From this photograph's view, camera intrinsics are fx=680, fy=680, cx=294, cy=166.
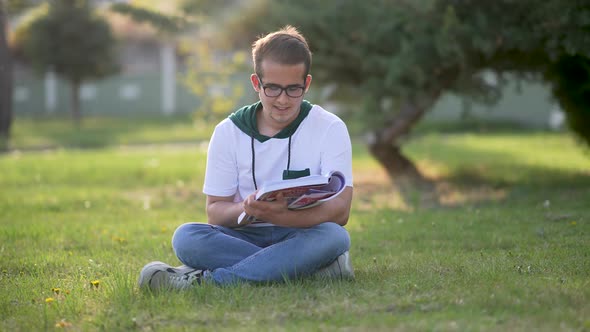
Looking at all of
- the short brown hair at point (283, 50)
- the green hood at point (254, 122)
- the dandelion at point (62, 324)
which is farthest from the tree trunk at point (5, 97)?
the dandelion at point (62, 324)

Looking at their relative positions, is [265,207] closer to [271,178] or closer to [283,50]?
[271,178]

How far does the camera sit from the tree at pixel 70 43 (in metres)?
24.5

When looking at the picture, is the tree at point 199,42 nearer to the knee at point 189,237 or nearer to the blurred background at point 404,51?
the blurred background at point 404,51

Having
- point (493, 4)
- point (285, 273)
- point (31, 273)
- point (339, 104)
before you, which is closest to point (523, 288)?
point (285, 273)

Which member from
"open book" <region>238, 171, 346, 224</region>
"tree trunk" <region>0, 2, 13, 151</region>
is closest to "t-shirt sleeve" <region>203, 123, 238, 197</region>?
"open book" <region>238, 171, 346, 224</region>

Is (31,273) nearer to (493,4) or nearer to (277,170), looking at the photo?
(277,170)

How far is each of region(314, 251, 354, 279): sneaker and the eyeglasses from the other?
982mm

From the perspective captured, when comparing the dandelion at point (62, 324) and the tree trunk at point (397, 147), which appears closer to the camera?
the dandelion at point (62, 324)

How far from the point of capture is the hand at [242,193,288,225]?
3566 millimetres

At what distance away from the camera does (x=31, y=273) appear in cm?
450

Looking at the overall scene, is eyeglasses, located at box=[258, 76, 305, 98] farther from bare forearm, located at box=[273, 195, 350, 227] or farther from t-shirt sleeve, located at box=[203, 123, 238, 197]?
bare forearm, located at box=[273, 195, 350, 227]

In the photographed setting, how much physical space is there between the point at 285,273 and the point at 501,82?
261 inches

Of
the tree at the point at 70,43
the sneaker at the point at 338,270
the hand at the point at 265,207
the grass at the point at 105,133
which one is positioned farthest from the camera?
the tree at the point at 70,43

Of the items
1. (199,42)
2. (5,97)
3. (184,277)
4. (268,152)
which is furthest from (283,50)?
(199,42)
